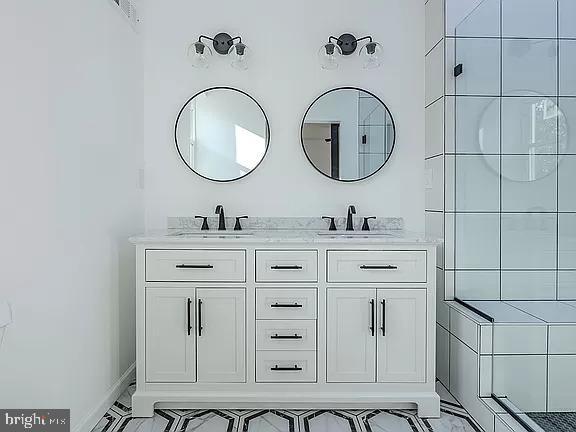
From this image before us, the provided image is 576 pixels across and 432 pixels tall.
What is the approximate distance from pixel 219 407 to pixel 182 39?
2.07m

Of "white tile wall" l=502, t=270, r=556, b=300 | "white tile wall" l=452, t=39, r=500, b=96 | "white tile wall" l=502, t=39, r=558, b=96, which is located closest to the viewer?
"white tile wall" l=502, t=39, r=558, b=96

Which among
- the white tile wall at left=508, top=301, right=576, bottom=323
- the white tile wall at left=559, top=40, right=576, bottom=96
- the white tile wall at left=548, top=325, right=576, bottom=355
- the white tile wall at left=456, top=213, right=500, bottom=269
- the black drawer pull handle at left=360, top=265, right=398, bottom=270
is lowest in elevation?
the white tile wall at left=548, top=325, right=576, bottom=355

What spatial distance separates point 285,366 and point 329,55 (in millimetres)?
1737

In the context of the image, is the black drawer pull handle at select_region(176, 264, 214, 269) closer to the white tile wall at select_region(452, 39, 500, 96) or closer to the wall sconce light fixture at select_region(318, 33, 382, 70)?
the wall sconce light fixture at select_region(318, 33, 382, 70)

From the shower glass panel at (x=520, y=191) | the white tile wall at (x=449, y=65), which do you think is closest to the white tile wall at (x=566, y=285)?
the shower glass panel at (x=520, y=191)

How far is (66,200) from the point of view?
1791 mm

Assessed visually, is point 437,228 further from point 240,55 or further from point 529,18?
point 240,55

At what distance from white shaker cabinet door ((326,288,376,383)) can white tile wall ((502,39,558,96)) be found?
1.22 m

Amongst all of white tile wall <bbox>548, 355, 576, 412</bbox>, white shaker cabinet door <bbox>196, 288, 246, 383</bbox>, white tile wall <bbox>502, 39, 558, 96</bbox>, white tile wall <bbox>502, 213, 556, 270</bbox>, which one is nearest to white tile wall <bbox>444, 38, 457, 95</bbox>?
white tile wall <bbox>502, 39, 558, 96</bbox>

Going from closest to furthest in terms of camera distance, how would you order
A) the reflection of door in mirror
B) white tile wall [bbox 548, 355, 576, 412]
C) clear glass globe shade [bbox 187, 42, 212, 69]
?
white tile wall [bbox 548, 355, 576, 412]
clear glass globe shade [bbox 187, 42, 212, 69]
the reflection of door in mirror

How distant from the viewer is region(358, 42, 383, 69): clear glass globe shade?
2.63m

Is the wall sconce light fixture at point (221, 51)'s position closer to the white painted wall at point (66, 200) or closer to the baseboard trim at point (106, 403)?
the white painted wall at point (66, 200)

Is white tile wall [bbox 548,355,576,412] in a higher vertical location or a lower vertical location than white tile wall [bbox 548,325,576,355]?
lower

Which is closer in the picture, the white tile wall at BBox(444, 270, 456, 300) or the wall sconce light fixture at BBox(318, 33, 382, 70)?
the white tile wall at BBox(444, 270, 456, 300)
